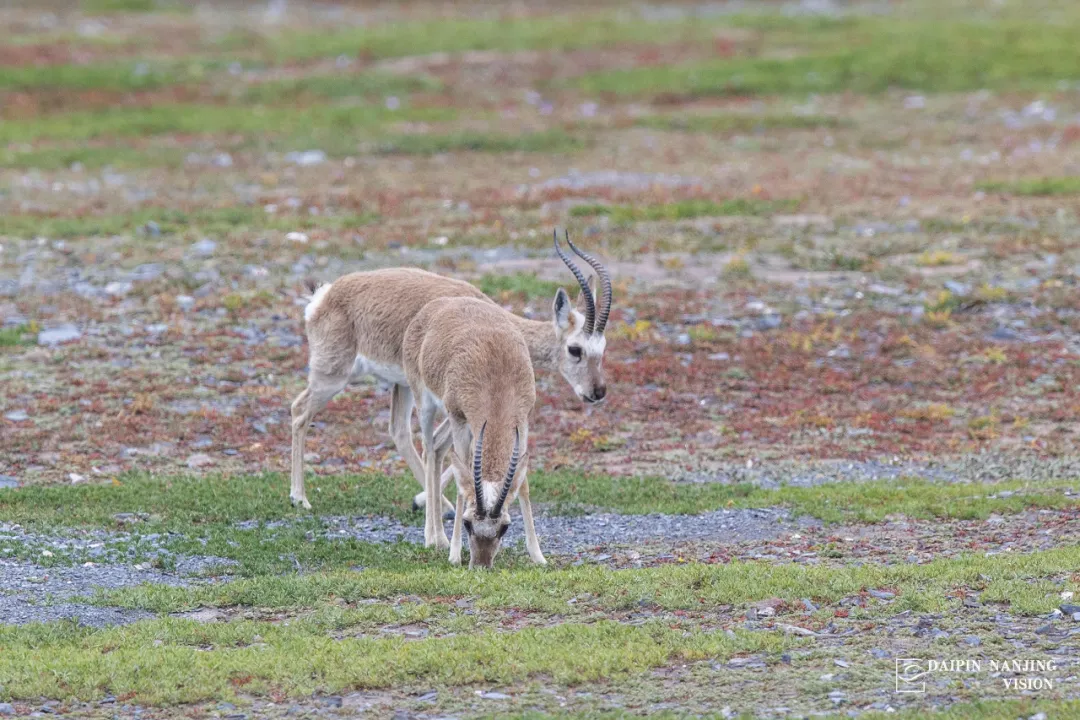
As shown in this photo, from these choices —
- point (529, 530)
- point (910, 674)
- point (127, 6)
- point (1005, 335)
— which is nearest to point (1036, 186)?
point (1005, 335)

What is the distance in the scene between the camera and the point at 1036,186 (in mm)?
30312

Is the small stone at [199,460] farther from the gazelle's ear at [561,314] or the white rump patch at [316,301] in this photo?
the gazelle's ear at [561,314]

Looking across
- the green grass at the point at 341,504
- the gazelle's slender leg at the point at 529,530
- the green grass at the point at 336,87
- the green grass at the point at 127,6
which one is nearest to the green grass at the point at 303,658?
the green grass at the point at 341,504

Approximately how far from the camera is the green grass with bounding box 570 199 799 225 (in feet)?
94.3

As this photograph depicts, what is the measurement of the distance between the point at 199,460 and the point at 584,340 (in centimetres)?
487

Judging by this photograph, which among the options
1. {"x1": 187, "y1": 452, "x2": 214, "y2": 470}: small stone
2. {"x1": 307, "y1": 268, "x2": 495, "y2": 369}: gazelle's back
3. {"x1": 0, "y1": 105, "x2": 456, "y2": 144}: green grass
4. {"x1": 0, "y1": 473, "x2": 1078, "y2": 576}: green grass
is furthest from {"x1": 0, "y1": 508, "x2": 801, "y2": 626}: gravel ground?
{"x1": 0, "y1": 105, "x2": 456, "y2": 144}: green grass

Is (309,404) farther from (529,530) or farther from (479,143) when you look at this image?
(479,143)

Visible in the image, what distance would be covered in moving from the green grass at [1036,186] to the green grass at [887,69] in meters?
12.7

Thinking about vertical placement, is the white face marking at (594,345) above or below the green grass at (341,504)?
above

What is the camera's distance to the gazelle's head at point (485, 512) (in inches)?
515

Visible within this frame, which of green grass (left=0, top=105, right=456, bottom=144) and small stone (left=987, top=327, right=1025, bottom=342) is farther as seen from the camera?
green grass (left=0, top=105, right=456, bottom=144)

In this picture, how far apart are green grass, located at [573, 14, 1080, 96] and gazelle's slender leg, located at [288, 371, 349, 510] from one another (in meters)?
28.2

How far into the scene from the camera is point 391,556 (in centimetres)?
1425

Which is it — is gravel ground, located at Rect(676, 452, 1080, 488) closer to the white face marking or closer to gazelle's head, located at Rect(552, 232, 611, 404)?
gazelle's head, located at Rect(552, 232, 611, 404)
